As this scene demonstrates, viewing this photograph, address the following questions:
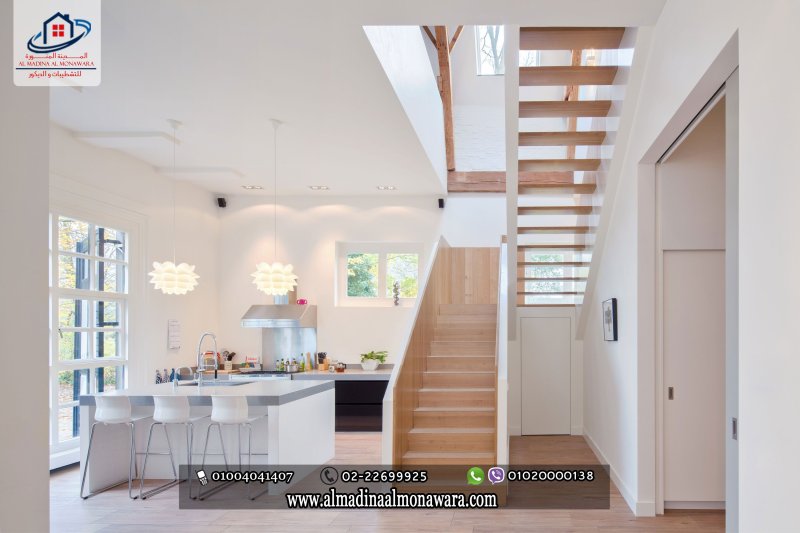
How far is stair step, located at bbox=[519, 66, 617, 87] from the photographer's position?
221 inches

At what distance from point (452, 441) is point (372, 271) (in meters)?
4.32

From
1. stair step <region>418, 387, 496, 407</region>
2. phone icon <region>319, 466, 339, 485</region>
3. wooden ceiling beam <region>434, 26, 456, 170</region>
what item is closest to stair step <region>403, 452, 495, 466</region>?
phone icon <region>319, 466, 339, 485</region>

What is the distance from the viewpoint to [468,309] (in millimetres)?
9211

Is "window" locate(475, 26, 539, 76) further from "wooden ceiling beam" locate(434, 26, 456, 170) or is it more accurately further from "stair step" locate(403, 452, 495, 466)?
"stair step" locate(403, 452, 495, 466)

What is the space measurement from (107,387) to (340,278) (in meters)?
3.68

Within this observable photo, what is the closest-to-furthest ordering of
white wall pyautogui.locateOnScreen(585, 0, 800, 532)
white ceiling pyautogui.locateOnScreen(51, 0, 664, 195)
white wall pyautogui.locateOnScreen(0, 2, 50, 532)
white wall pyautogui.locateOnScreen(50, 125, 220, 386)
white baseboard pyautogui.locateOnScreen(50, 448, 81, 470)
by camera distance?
white wall pyautogui.locateOnScreen(0, 2, 50, 532) → white wall pyautogui.locateOnScreen(585, 0, 800, 532) → white ceiling pyautogui.locateOnScreen(51, 0, 664, 195) → white baseboard pyautogui.locateOnScreen(50, 448, 81, 470) → white wall pyautogui.locateOnScreen(50, 125, 220, 386)

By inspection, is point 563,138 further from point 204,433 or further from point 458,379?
point 204,433

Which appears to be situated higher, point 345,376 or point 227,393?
point 227,393

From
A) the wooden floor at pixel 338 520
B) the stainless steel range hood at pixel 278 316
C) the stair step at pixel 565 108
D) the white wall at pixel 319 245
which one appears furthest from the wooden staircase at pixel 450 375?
the stair step at pixel 565 108

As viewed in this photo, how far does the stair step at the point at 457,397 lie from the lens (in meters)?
6.96

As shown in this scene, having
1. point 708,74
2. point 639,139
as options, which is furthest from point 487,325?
point 708,74

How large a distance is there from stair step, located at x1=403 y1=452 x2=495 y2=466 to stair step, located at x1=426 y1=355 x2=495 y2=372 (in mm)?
1500

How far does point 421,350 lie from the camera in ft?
24.2

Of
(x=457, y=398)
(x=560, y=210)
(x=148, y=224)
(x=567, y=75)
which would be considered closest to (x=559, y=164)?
(x=560, y=210)
